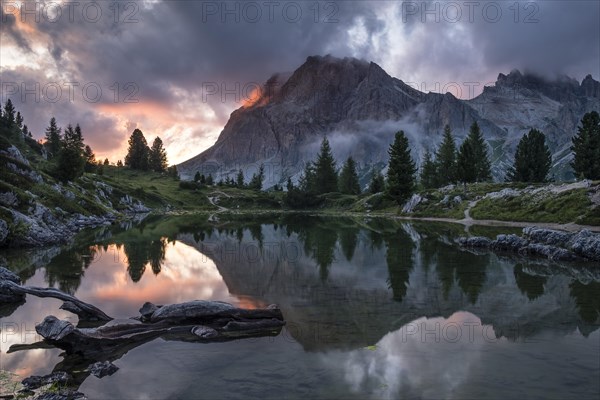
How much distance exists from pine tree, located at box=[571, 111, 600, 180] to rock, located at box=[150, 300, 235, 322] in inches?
4403

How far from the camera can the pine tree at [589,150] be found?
101 meters

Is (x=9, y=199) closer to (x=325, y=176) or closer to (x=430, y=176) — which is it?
(x=430, y=176)

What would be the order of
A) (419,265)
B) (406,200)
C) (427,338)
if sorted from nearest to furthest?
(427,338), (419,265), (406,200)

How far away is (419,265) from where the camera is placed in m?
33.3

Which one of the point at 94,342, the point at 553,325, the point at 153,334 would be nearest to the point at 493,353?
the point at 553,325

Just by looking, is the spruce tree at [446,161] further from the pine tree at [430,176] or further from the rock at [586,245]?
the rock at [586,245]

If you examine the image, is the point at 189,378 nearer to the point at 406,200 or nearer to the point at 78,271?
the point at 78,271

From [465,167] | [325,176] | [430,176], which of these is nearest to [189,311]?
[465,167]

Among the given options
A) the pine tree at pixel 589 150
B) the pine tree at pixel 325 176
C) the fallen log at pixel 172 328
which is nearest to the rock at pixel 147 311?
the fallen log at pixel 172 328

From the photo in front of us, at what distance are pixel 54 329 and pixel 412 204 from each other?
103785mm

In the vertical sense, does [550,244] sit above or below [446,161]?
below

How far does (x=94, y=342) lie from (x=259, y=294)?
399 inches

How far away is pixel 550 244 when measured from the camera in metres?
40.2

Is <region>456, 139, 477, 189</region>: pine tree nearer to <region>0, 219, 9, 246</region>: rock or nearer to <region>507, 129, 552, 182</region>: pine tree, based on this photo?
<region>507, 129, 552, 182</region>: pine tree
